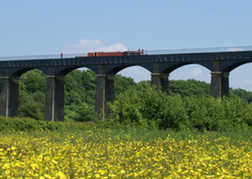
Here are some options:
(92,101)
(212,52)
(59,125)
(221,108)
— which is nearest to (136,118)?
(59,125)

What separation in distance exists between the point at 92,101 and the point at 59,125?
72.4 meters

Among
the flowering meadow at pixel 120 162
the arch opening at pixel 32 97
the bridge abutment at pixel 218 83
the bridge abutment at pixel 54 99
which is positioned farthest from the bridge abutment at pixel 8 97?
the flowering meadow at pixel 120 162

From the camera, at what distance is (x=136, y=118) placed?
3391cm

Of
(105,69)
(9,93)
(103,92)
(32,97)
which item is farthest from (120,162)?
(32,97)

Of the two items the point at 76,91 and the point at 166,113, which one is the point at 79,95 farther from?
the point at 166,113

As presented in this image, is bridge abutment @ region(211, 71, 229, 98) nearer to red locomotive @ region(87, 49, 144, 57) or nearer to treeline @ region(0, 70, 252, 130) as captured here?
treeline @ region(0, 70, 252, 130)

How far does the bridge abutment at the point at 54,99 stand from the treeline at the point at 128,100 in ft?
32.6

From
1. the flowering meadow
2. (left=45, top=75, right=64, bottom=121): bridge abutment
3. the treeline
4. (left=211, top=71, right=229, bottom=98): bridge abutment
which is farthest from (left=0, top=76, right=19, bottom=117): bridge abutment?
the flowering meadow

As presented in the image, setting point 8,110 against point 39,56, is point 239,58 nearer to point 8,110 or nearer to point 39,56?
point 39,56

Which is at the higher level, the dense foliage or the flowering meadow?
the dense foliage

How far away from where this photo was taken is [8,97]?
211ft

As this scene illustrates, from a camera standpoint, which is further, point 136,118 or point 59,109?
point 59,109

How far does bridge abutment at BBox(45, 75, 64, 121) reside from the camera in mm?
59312

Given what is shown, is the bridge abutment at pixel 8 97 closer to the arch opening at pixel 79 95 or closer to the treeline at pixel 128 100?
the treeline at pixel 128 100
